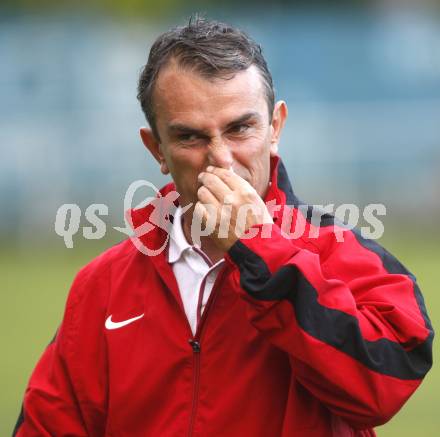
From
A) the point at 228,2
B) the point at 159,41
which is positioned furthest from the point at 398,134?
the point at 159,41

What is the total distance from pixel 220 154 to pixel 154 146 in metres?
0.50

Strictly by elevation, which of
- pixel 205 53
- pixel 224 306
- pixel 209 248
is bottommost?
pixel 224 306

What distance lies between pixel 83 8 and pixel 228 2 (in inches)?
106

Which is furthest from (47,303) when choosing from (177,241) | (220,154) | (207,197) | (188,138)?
(207,197)

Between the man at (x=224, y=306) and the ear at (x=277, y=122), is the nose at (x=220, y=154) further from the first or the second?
the ear at (x=277, y=122)

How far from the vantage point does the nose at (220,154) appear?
286 centimetres

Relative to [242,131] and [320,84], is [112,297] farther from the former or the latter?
[320,84]

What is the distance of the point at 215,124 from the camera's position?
2873 mm

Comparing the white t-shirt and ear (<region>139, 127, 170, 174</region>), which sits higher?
ear (<region>139, 127, 170, 174</region>)

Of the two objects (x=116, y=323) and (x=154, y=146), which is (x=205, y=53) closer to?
(x=154, y=146)

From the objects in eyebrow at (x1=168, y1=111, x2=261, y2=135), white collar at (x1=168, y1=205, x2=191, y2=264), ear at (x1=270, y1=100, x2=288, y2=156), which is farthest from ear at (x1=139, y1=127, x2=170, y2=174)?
ear at (x1=270, y1=100, x2=288, y2=156)

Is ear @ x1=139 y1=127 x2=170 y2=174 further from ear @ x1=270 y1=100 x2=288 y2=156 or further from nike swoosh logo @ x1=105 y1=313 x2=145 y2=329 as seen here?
nike swoosh logo @ x1=105 y1=313 x2=145 y2=329

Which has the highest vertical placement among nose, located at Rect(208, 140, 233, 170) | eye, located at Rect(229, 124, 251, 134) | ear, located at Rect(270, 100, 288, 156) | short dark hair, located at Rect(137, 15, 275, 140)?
short dark hair, located at Rect(137, 15, 275, 140)

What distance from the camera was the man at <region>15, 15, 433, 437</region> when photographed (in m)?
2.46
